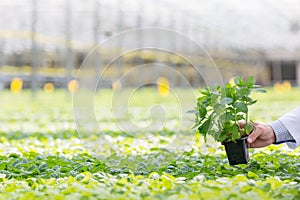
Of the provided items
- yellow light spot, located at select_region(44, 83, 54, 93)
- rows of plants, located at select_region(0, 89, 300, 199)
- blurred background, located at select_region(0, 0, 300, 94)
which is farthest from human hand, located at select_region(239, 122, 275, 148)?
yellow light spot, located at select_region(44, 83, 54, 93)

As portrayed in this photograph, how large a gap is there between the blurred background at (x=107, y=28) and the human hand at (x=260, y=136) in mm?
9273

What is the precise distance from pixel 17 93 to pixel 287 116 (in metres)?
16.3

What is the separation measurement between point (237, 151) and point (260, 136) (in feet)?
0.44

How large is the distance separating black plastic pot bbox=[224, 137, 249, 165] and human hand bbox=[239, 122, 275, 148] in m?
0.03

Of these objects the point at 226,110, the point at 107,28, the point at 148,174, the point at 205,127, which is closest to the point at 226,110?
the point at 226,110

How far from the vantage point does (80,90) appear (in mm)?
3115

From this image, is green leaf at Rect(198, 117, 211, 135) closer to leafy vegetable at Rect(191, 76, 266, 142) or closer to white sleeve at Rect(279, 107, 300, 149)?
leafy vegetable at Rect(191, 76, 266, 142)

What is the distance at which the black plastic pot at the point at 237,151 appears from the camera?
9.32 feet

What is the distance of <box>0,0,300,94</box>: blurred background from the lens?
1564 cm

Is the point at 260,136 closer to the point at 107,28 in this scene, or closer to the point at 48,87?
the point at 107,28

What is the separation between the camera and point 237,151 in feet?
9.41

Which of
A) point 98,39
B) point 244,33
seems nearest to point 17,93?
point 98,39

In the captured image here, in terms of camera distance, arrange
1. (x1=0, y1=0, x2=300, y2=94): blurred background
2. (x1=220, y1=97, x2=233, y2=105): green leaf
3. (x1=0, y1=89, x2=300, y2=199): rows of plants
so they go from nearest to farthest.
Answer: (x1=0, y1=89, x2=300, y2=199): rows of plants < (x1=220, y1=97, x2=233, y2=105): green leaf < (x1=0, y1=0, x2=300, y2=94): blurred background

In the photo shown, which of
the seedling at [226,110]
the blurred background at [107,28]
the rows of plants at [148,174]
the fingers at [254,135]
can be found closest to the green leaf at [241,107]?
the seedling at [226,110]
